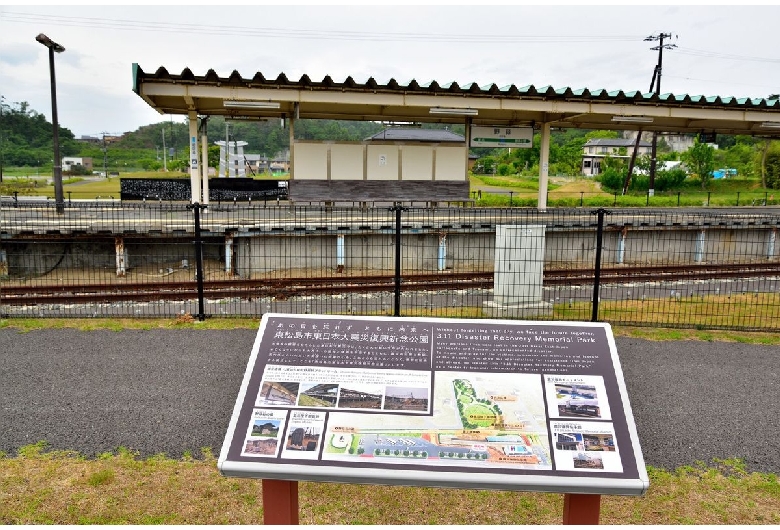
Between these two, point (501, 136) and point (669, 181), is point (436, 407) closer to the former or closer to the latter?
point (501, 136)

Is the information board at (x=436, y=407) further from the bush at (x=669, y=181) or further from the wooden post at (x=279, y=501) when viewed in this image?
the bush at (x=669, y=181)

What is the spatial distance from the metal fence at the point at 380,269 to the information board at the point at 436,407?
4.16 meters

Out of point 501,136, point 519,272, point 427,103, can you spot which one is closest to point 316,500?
point 519,272

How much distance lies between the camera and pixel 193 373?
6930 mm

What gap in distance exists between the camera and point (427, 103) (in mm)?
17859

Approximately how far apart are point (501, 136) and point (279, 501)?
64.1 feet

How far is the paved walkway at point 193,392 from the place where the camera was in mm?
5383

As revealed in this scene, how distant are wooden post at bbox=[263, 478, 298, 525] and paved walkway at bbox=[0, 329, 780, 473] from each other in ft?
5.81

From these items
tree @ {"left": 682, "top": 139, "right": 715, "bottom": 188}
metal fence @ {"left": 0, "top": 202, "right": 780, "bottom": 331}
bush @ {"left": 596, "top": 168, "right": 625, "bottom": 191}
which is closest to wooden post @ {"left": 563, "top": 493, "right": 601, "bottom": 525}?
metal fence @ {"left": 0, "top": 202, "right": 780, "bottom": 331}

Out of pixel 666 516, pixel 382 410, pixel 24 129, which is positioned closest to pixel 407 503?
pixel 382 410

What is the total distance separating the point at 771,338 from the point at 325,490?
23.5 feet

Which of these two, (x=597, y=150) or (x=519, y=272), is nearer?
(x=519, y=272)

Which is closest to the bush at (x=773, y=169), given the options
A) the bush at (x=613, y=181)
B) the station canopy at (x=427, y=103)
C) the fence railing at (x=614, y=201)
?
the fence railing at (x=614, y=201)

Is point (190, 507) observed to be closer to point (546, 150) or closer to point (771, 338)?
point (771, 338)
